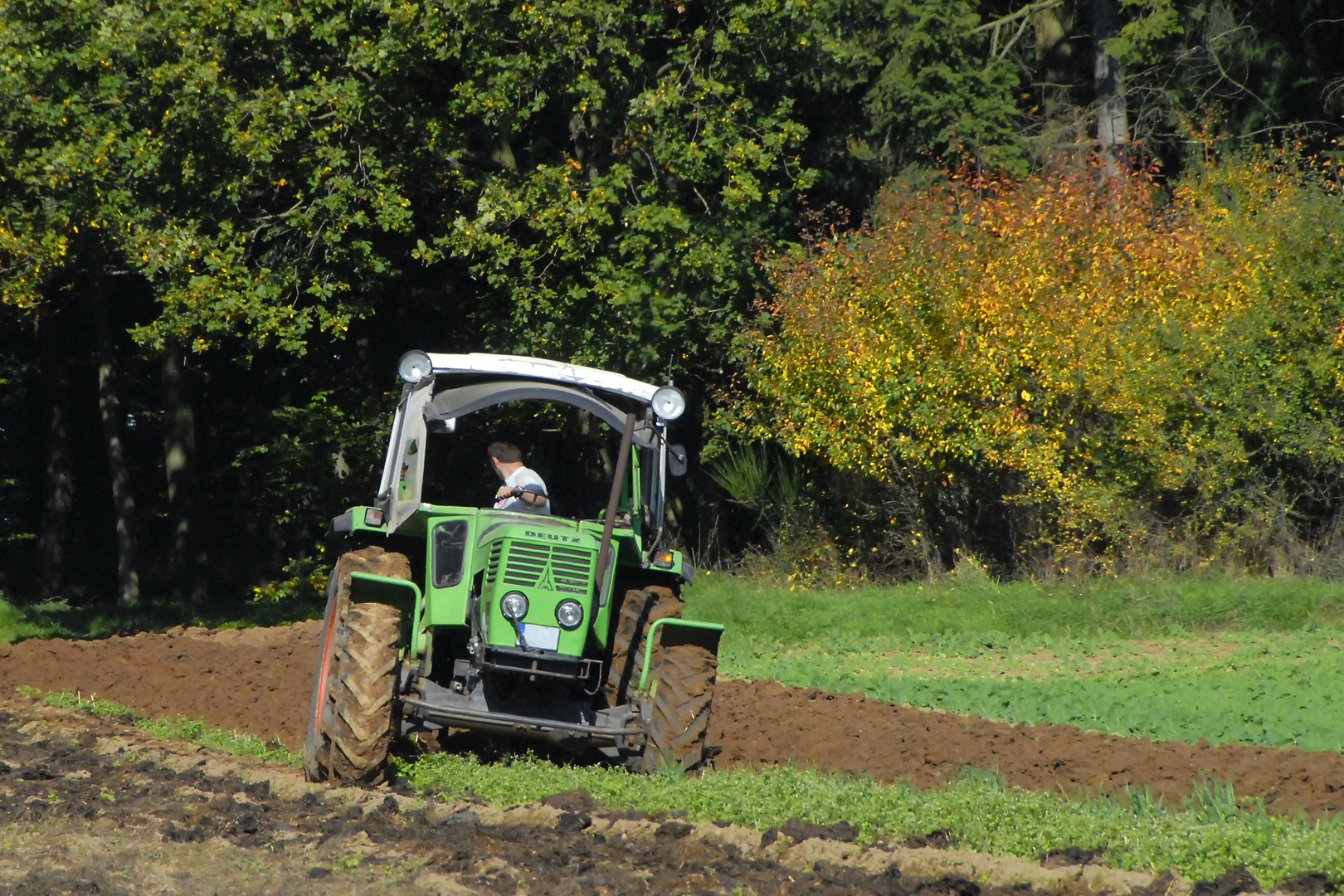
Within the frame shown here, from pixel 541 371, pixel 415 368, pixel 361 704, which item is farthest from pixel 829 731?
pixel 415 368

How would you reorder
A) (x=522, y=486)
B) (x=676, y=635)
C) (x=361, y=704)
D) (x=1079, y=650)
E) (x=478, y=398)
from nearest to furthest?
1. (x=361, y=704)
2. (x=676, y=635)
3. (x=478, y=398)
4. (x=522, y=486)
5. (x=1079, y=650)

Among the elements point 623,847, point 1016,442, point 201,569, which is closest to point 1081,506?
point 1016,442

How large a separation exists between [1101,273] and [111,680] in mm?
13107

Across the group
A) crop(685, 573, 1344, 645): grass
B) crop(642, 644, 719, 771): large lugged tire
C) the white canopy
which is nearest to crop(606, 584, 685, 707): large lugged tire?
crop(642, 644, 719, 771): large lugged tire

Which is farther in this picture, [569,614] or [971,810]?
[569,614]

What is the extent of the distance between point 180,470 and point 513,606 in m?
16.5

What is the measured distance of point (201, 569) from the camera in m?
25.9

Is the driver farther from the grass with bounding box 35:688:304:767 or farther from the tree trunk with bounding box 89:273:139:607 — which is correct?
the tree trunk with bounding box 89:273:139:607

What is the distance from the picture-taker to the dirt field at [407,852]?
583 centimetres

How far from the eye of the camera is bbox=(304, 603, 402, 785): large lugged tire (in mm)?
7773

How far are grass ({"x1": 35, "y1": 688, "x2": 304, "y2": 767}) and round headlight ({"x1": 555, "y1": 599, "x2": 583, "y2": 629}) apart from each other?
201 cm

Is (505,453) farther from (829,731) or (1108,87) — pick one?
(1108,87)

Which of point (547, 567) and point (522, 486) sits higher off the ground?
point (522, 486)

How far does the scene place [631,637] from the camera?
356 inches
